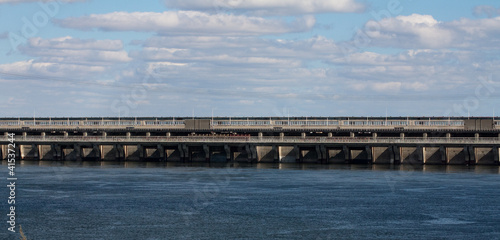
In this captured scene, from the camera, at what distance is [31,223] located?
77750 mm

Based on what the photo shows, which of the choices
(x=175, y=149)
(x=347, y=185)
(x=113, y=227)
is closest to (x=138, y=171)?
(x=175, y=149)

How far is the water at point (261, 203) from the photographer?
7412 centimetres

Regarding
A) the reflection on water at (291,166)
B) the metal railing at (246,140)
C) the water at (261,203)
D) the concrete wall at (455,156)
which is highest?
the metal railing at (246,140)

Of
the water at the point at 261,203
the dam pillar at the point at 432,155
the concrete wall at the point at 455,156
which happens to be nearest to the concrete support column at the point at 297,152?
the water at the point at 261,203

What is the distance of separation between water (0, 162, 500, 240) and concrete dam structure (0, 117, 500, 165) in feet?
26.9

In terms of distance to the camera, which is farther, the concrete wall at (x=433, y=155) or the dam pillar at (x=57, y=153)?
the dam pillar at (x=57, y=153)

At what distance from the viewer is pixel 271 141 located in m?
148

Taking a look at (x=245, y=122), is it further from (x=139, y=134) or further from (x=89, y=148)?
(x=89, y=148)

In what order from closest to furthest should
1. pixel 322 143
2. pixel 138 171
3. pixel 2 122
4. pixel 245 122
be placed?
pixel 138 171
pixel 322 143
pixel 245 122
pixel 2 122

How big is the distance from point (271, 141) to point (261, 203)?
184ft

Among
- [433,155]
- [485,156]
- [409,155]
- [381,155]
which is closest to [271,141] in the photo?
[381,155]

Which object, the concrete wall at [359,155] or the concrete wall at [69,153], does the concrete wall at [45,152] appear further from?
the concrete wall at [359,155]

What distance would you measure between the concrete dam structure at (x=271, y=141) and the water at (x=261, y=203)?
8.21 meters

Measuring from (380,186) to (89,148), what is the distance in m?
77.9
